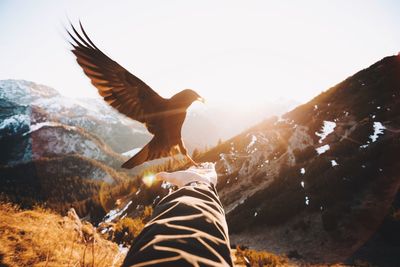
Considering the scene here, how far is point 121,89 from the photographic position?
129 inches

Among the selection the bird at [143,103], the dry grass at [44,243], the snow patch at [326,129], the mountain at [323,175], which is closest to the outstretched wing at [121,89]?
the bird at [143,103]

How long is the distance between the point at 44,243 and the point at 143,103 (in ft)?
6.95

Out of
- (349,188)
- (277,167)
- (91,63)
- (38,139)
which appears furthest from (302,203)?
(38,139)

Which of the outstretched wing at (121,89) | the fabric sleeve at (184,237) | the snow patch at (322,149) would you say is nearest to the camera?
the fabric sleeve at (184,237)

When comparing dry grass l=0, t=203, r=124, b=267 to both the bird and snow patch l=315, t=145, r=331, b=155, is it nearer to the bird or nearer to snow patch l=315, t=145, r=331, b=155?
the bird

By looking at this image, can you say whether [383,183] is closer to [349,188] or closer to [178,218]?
[349,188]

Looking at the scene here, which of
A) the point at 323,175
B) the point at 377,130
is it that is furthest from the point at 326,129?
the point at 323,175

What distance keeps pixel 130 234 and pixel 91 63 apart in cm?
485

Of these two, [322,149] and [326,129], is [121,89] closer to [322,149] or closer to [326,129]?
[322,149]

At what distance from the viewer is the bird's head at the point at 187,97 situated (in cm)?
333

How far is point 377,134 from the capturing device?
560 inches

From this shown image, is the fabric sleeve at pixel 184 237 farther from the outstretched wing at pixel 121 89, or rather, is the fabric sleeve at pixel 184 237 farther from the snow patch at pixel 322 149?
the snow patch at pixel 322 149

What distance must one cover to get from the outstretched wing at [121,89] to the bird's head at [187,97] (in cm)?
21

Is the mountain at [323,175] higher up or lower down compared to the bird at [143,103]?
lower down
